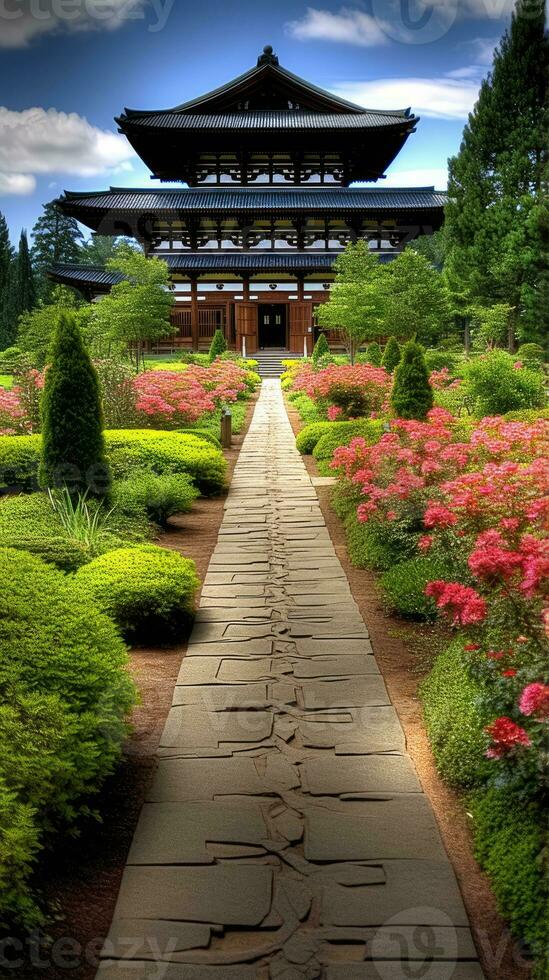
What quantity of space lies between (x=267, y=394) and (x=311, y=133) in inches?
559

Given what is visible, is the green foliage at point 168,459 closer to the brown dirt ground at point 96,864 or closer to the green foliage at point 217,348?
the brown dirt ground at point 96,864

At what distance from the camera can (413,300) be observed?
26.0m

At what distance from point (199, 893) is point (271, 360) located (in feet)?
112

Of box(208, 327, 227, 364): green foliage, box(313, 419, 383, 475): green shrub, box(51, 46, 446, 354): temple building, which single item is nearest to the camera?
box(313, 419, 383, 475): green shrub

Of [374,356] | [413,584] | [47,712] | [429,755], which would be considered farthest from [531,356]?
[47,712]

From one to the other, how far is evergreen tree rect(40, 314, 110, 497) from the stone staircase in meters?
24.8

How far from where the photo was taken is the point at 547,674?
365 cm

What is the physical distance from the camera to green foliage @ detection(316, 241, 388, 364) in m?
25.6

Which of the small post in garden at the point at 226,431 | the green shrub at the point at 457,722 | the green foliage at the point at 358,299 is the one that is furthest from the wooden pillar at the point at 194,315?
the green shrub at the point at 457,722

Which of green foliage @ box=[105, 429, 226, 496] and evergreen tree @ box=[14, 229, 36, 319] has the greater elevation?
evergreen tree @ box=[14, 229, 36, 319]

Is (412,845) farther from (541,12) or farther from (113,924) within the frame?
(541,12)

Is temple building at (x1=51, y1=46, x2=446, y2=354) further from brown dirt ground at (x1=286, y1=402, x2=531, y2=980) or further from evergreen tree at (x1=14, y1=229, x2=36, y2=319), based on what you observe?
brown dirt ground at (x1=286, y1=402, x2=531, y2=980)

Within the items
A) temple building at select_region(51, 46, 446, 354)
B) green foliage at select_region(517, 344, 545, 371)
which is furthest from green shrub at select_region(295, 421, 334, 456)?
temple building at select_region(51, 46, 446, 354)

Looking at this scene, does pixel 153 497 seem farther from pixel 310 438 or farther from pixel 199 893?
pixel 199 893
